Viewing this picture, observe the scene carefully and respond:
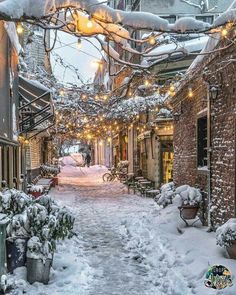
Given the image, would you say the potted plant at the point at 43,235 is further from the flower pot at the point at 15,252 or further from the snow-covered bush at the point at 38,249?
the flower pot at the point at 15,252

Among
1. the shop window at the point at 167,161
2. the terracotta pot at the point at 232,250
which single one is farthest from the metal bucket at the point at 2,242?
the shop window at the point at 167,161

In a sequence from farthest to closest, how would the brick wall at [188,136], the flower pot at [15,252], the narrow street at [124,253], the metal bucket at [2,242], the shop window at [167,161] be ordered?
the shop window at [167,161] → the brick wall at [188,136] → the flower pot at [15,252] → the narrow street at [124,253] → the metal bucket at [2,242]

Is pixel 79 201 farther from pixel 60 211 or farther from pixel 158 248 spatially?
pixel 60 211

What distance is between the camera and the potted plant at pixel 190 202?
37.3ft

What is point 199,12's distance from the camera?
2514 cm

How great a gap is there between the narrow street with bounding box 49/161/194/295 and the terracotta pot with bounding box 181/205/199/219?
0.94 m

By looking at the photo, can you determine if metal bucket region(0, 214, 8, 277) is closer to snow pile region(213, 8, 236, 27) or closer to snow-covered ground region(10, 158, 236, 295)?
snow-covered ground region(10, 158, 236, 295)

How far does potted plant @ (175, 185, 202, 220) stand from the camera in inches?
448

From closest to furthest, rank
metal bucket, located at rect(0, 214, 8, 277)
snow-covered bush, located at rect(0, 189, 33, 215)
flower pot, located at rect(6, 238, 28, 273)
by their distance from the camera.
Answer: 1. metal bucket, located at rect(0, 214, 8, 277)
2. flower pot, located at rect(6, 238, 28, 273)
3. snow-covered bush, located at rect(0, 189, 33, 215)

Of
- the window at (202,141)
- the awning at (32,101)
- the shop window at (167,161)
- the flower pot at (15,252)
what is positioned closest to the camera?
the flower pot at (15,252)


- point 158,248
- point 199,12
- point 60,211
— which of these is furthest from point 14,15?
point 199,12

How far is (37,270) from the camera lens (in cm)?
686

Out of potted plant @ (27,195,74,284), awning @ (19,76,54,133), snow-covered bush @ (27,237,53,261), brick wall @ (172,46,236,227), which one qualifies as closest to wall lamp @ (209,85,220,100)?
brick wall @ (172,46,236,227)

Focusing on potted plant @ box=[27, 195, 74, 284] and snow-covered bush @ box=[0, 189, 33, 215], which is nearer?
potted plant @ box=[27, 195, 74, 284]
